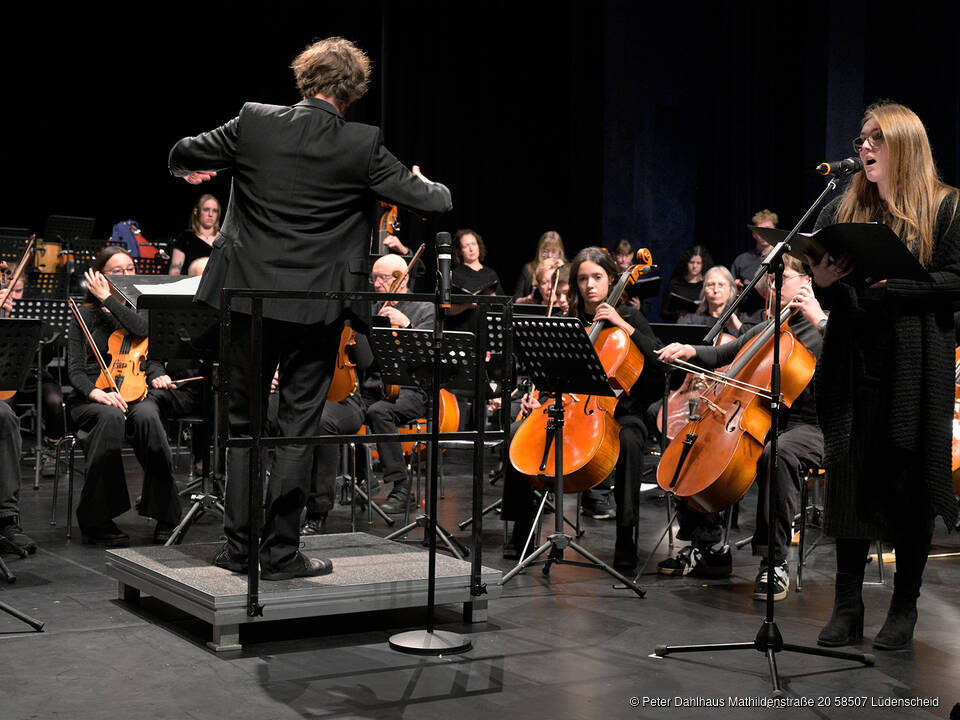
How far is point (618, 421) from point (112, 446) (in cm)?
232

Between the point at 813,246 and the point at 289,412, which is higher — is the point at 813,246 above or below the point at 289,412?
above

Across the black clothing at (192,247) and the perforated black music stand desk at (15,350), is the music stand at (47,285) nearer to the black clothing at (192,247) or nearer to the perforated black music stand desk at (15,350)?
the black clothing at (192,247)

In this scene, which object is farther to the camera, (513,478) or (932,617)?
(513,478)

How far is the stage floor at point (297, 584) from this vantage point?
11.4 ft

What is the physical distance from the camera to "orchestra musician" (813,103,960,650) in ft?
11.1

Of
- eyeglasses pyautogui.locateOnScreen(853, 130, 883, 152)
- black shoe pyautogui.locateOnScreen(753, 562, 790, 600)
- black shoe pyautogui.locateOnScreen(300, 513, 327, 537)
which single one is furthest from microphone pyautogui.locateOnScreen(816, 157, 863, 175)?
black shoe pyautogui.locateOnScreen(300, 513, 327, 537)

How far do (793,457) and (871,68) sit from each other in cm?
566

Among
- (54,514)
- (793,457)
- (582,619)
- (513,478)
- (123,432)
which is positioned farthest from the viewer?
(54,514)

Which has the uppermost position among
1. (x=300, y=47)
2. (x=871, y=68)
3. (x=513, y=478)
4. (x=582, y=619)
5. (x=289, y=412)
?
(x=300, y=47)

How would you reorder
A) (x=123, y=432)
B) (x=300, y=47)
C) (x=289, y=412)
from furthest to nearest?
(x=300, y=47) → (x=123, y=432) → (x=289, y=412)

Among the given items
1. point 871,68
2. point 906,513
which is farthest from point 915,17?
point 906,513

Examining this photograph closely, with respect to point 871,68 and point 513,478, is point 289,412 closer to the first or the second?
point 513,478

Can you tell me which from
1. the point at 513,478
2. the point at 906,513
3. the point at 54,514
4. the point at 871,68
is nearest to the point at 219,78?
the point at 871,68

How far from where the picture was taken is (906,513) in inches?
136
